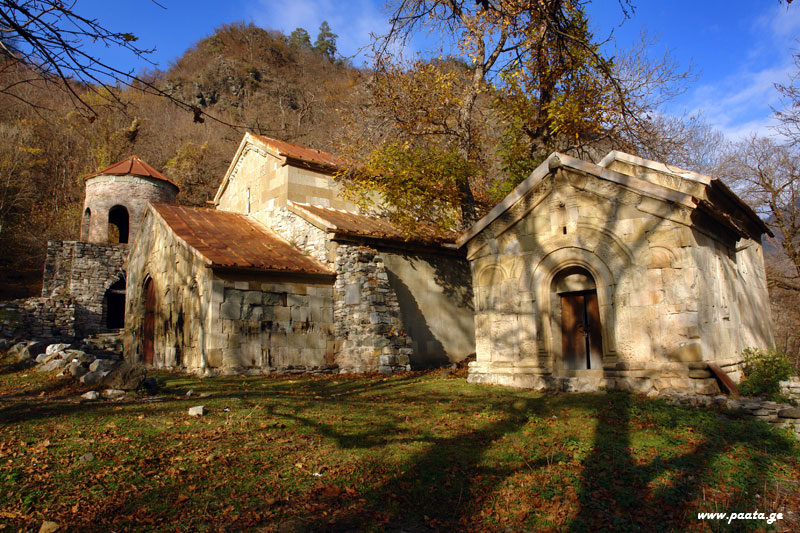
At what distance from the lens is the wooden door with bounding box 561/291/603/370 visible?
9.31 meters

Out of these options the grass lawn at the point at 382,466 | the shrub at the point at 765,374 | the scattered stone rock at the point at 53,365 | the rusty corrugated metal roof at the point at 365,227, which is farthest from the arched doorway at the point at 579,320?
the scattered stone rock at the point at 53,365

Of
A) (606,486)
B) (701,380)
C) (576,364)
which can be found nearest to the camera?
(606,486)

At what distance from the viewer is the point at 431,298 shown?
15.1 meters

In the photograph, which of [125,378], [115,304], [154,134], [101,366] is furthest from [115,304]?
[125,378]

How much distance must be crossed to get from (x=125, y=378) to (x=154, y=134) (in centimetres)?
3738

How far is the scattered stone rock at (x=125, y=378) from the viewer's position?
26.2ft

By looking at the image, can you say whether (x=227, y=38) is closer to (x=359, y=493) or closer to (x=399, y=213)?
→ (x=399, y=213)

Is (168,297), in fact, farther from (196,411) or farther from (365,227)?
(196,411)

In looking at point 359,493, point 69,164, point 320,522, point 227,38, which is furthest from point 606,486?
point 227,38

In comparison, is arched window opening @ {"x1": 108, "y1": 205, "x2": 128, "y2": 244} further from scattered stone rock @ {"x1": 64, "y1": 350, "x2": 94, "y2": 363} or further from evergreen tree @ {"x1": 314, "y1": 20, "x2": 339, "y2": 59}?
evergreen tree @ {"x1": 314, "y1": 20, "x2": 339, "y2": 59}

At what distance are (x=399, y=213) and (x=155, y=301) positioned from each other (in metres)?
7.41

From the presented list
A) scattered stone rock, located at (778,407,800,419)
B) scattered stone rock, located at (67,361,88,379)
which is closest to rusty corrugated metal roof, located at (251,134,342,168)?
scattered stone rock, located at (67,361,88,379)

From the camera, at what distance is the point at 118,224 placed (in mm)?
27734

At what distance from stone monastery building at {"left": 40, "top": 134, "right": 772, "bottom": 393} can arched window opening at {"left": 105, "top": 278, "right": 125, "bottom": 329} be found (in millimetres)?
8236
